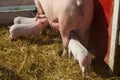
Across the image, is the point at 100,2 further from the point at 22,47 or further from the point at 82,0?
the point at 22,47

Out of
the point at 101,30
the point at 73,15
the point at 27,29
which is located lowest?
the point at 27,29

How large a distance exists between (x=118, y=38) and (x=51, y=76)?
0.89 metres

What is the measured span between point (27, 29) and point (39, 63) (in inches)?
28.0

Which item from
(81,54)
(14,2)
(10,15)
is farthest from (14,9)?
(81,54)

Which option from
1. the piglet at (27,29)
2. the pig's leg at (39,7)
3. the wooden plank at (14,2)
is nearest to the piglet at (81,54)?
the piglet at (27,29)

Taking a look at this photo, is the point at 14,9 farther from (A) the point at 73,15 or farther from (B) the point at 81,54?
(B) the point at 81,54

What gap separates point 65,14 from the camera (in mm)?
3908

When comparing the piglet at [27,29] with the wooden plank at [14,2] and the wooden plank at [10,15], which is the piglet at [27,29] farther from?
the wooden plank at [14,2]

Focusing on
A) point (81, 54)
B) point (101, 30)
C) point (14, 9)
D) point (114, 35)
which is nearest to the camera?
point (81, 54)

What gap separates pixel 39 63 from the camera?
13.7 feet

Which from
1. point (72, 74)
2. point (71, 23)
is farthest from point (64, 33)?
point (72, 74)

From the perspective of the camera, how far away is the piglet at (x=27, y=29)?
4.67 meters

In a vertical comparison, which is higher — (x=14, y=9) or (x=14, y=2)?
(x=14, y=2)

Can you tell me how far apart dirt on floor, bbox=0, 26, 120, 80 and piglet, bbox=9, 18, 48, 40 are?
127 mm
